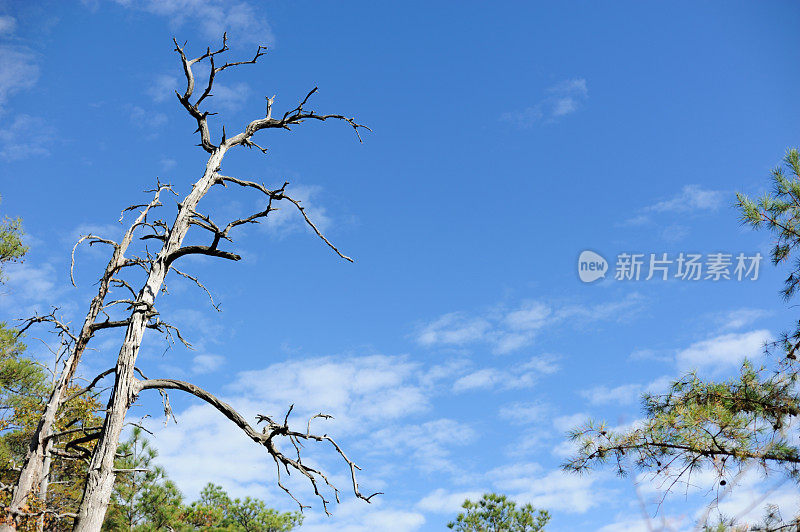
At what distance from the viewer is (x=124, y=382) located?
4875 millimetres

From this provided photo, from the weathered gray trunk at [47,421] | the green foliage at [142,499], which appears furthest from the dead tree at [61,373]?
the green foliage at [142,499]

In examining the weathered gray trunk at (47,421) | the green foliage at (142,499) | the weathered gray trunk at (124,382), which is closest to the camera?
the weathered gray trunk at (124,382)

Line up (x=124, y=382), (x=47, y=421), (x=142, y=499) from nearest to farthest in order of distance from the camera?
(x=124, y=382)
(x=47, y=421)
(x=142, y=499)

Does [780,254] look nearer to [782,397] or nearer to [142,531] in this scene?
[782,397]

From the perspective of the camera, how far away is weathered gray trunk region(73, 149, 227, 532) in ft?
14.7

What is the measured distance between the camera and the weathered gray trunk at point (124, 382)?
449 cm

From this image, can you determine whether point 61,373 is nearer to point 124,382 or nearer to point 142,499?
point 124,382

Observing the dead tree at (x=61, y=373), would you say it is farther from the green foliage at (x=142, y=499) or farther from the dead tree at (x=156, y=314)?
the green foliage at (x=142, y=499)

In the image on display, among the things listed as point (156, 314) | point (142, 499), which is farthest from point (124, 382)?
point (142, 499)

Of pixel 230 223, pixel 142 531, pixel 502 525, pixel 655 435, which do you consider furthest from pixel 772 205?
pixel 142 531

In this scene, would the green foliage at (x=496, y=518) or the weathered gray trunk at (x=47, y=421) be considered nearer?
the weathered gray trunk at (x=47, y=421)

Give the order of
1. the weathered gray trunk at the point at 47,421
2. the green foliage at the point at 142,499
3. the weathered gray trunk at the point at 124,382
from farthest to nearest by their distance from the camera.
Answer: the green foliage at the point at 142,499, the weathered gray trunk at the point at 47,421, the weathered gray trunk at the point at 124,382

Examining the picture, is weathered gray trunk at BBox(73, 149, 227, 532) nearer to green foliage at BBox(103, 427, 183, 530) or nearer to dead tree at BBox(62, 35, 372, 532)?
dead tree at BBox(62, 35, 372, 532)

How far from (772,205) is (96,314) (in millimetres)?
8393
